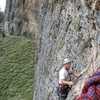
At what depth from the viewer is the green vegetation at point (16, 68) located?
2852 cm

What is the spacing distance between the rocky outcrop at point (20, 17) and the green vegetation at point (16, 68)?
19.7 ft

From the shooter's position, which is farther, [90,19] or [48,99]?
[48,99]

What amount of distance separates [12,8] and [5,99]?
23203 millimetres

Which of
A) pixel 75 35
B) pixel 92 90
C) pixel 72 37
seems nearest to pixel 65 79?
pixel 75 35

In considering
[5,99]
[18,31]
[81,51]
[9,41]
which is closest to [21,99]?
[5,99]

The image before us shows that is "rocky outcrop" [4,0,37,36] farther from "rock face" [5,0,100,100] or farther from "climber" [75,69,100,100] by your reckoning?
"climber" [75,69,100,100]

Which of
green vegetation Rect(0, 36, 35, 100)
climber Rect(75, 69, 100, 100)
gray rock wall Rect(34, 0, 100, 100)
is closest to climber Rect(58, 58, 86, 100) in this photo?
gray rock wall Rect(34, 0, 100, 100)

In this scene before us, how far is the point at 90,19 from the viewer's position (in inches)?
327

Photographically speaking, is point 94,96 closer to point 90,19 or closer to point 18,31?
point 90,19

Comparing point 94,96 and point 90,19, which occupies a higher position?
point 90,19

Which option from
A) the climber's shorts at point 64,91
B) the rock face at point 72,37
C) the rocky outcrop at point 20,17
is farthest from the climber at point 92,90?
the rocky outcrop at point 20,17

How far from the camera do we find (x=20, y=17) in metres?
47.5

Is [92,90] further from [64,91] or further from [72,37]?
[72,37]

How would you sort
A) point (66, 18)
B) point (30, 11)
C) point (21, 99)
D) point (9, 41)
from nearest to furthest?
1. point (66, 18)
2. point (21, 99)
3. point (9, 41)
4. point (30, 11)
